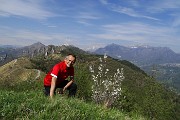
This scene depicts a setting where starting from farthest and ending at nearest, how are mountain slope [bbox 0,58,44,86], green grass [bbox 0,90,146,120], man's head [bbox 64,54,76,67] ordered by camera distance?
mountain slope [bbox 0,58,44,86] → man's head [bbox 64,54,76,67] → green grass [bbox 0,90,146,120]

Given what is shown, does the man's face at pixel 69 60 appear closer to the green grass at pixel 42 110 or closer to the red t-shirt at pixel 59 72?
the red t-shirt at pixel 59 72

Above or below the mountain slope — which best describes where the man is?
above

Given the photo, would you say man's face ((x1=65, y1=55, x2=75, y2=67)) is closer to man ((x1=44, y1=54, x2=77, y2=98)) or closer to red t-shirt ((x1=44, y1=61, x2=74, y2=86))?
man ((x1=44, y1=54, x2=77, y2=98))

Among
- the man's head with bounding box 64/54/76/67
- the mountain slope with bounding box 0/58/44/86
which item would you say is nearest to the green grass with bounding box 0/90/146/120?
the man's head with bounding box 64/54/76/67

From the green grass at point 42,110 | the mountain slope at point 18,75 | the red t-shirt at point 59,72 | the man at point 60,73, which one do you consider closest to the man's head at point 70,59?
the man at point 60,73

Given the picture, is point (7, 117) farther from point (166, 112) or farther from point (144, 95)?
point (166, 112)

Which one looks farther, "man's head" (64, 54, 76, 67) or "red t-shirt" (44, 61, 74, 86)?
"man's head" (64, 54, 76, 67)

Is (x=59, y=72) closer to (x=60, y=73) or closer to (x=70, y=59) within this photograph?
(x=60, y=73)

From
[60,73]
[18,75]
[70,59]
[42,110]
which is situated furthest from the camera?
[18,75]

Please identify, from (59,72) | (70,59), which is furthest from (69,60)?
(59,72)

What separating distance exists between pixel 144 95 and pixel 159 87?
324cm

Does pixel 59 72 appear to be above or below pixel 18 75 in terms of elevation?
above

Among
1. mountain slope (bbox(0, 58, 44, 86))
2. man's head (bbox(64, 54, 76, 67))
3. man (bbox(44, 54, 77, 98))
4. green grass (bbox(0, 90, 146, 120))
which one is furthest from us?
mountain slope (bbox(0, 58, 44, 86))

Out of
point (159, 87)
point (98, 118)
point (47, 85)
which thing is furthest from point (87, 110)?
point (159, 87)
